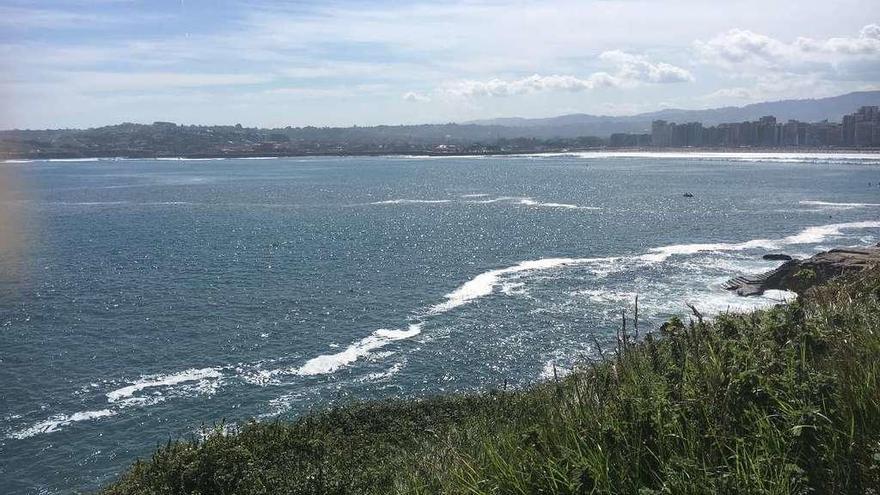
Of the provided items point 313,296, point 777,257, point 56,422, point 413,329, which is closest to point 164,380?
point 56,422

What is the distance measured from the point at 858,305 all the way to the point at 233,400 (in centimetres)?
2329

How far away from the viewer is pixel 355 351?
109 ft

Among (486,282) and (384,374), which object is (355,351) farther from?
(486,282)

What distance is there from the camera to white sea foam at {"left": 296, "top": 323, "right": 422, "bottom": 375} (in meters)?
30.9

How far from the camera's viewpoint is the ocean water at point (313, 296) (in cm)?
2731

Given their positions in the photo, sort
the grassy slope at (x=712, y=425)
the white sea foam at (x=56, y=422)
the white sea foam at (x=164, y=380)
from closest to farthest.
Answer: the grassy slope at (x=712, y=425), the white sea foam at (x=56, y=422), the white sea foam at (x=164, y=380)

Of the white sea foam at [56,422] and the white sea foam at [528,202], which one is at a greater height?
the white sea foam at [528,202]

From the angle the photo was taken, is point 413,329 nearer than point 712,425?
No

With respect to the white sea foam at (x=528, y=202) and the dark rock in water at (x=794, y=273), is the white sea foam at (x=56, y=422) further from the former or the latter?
the white sea foam at (x=528, y=202)

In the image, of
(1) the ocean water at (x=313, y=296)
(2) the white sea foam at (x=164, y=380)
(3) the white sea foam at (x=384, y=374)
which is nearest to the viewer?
(1) the ocean water at (x=313, y=296)

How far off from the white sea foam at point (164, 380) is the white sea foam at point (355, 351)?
385 centimetres

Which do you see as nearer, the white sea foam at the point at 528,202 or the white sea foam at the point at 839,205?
the white sea foam at the point at 839,205

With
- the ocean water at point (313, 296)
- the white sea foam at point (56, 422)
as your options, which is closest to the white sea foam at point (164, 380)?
the ocean water at point (313, 296)

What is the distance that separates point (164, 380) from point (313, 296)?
1434cm
